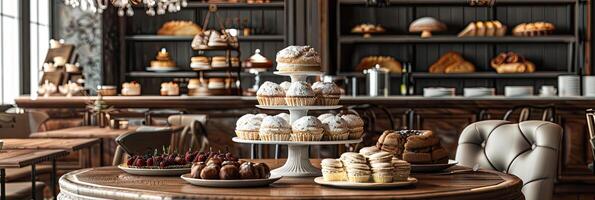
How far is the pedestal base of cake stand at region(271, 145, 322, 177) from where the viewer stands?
327 cm

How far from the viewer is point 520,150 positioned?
368cm

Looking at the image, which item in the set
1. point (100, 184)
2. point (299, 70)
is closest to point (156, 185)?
point (100, 184)

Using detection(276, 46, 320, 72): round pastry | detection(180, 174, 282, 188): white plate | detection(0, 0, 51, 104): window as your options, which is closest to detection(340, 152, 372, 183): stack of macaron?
detection(180, 174, 282, 188): white plate

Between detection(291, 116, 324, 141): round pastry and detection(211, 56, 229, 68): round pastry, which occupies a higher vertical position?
detection(211, 56, 229, 68): round pastry

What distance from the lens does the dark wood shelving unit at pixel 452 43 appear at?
977cm

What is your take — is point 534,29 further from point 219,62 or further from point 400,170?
point 400,170

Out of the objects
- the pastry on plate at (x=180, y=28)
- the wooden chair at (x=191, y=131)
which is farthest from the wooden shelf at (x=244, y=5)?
the wooden chair at (x=191, y=131)

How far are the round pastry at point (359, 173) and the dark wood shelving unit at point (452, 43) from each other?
6875 mm

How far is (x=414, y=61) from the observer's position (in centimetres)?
1011

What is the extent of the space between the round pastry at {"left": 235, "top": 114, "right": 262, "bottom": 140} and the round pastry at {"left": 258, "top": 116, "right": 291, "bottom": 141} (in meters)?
0.06

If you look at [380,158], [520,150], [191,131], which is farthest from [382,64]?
[380,158]

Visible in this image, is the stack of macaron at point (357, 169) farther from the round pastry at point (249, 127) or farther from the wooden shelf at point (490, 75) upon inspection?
the wooden shelf at point (490, 75)

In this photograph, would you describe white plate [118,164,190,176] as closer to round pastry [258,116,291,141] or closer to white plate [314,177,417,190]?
round pastry [258,116,291,141]

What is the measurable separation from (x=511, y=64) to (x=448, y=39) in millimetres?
623
